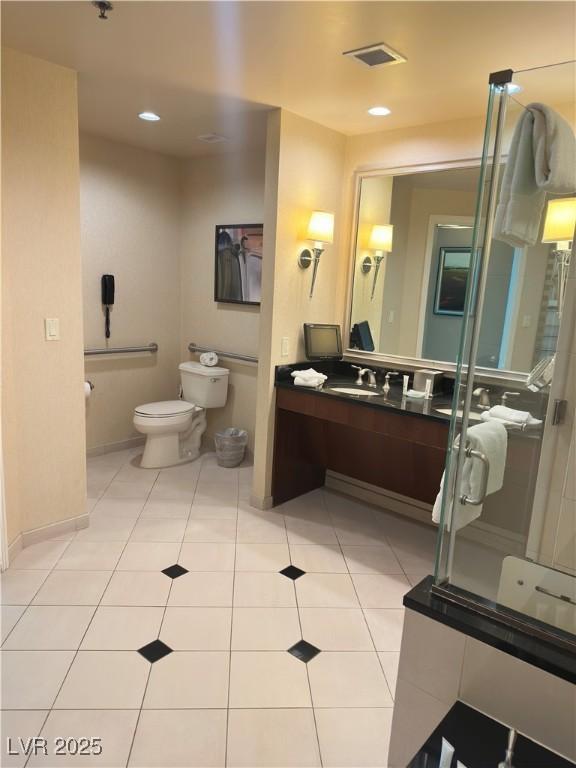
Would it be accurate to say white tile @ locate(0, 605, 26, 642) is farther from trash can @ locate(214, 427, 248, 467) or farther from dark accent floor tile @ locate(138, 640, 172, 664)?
trash can @ locate(214, 427, 248, 467)

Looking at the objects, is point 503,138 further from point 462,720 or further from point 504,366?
point 462,720

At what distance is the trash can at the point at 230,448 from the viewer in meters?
4.07

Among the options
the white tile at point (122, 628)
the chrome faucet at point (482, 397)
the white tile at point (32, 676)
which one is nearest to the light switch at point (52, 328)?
the white tile at point (122, 628)

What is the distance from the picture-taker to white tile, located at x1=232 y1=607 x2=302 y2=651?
6.91ft

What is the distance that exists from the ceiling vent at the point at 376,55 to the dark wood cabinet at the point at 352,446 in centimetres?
161

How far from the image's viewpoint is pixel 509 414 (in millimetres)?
1790

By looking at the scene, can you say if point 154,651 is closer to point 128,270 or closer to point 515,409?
point 515,409

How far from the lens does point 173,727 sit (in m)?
1.70

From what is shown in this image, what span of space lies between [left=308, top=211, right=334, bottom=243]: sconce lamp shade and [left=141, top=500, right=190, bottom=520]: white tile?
1889 mm

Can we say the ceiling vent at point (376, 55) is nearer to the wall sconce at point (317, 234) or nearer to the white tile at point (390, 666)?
the wall sconce at point (317, 234)

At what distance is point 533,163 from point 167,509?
109 inches

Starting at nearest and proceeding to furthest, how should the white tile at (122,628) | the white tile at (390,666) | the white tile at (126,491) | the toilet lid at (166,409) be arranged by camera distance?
the white tile at (390,666), the white tile at (122,628), the white tile at (126,491), the toilet lid at (166,409)

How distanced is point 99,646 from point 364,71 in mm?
2685

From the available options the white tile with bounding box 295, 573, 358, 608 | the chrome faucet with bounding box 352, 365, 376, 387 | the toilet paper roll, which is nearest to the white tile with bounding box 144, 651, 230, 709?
the white tile with bounding box 295, 573, 358, 608
